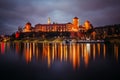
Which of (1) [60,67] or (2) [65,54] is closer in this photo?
(1) [60,67]

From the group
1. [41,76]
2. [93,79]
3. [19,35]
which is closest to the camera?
[93,79]

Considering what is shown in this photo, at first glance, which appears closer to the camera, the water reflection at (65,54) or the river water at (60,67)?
the river water at (60,67)

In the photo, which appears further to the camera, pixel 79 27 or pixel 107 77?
pixel 79 27

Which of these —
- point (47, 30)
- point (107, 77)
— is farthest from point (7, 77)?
point (47, 30)

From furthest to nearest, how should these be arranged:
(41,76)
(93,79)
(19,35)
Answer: (19,35)
(41,76)
(93,79)

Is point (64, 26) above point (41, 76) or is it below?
above

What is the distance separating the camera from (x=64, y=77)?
58.9 feet

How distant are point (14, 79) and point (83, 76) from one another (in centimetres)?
628

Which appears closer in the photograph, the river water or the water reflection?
the river water

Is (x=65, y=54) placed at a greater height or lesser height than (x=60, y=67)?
greater

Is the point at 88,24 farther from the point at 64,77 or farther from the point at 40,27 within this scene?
the point at 64,77

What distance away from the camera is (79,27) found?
191 m

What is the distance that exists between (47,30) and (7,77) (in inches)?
6810

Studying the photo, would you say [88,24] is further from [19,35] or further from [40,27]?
[19,35]
